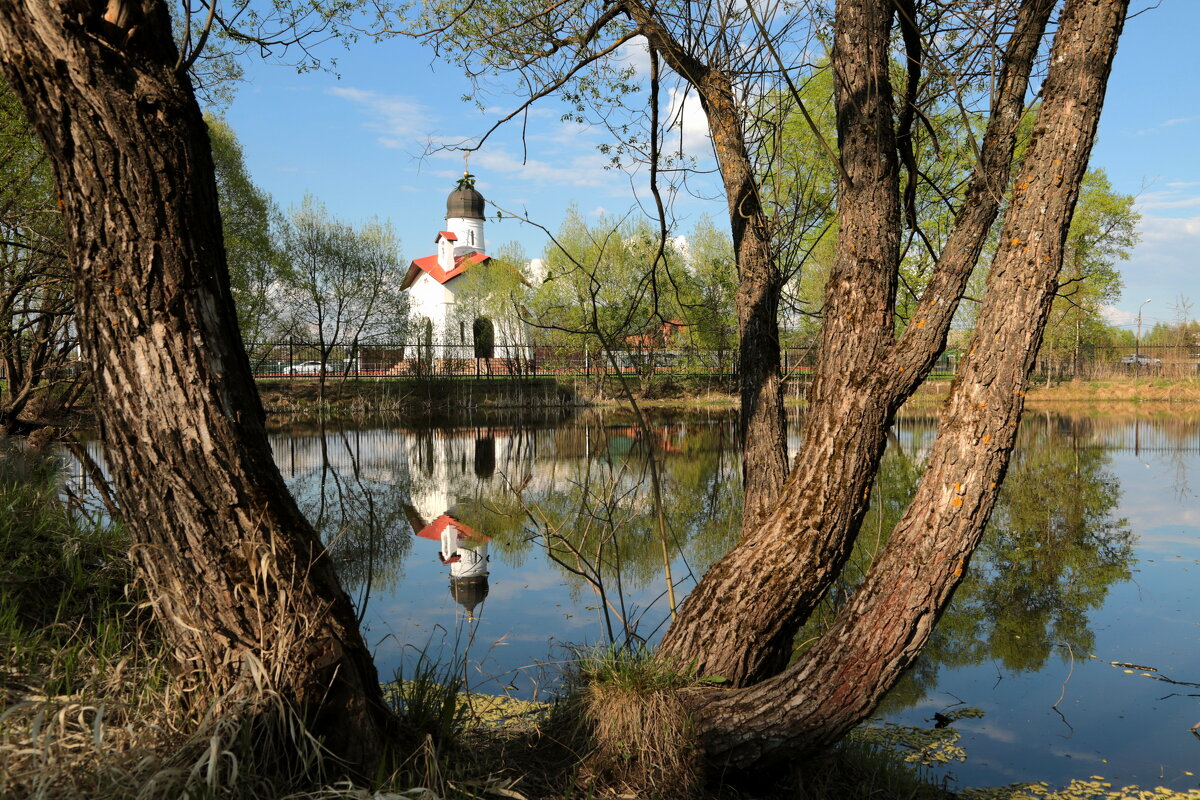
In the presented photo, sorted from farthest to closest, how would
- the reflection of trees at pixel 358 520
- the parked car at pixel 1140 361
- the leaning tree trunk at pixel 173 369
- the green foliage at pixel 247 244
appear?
the parked car at pixel 1140 361 < the green foliage at pixel 247 244 < the reflection of trees at pixel 358 520 < the leaning tree trunk at pixel 173 369

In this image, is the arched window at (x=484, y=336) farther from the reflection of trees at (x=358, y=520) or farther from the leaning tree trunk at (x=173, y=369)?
the leaning tree trunk at (x=173, y=369)

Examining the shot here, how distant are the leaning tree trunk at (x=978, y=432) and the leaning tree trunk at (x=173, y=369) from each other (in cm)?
150

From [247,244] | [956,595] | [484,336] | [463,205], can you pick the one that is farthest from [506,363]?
[956,595]

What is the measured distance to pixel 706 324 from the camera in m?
22.3

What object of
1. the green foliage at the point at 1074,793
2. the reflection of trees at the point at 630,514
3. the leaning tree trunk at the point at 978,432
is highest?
the leaning tree trunk at the point at 978,432

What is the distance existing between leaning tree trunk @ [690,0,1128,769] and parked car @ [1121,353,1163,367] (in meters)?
35.5

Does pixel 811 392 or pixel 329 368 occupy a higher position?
pixel 329 368

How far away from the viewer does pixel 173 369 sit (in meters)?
2.04

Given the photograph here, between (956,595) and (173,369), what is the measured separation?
6.20 m

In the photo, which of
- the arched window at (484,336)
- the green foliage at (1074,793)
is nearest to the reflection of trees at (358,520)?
the green foliage at (1074,793)

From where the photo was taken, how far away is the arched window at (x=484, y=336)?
3130 cm

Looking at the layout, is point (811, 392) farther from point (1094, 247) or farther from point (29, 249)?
point (1094, 247)

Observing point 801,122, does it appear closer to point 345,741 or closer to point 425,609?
point 425,609

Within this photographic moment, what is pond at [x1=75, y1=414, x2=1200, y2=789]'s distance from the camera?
4117 millimetres
